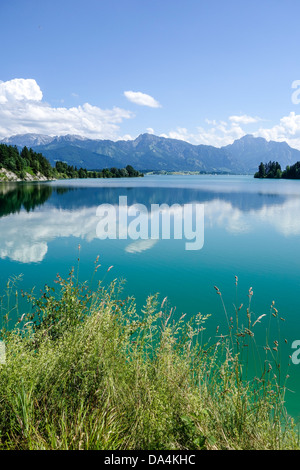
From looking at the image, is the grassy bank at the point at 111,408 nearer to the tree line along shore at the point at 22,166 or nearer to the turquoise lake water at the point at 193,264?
the turquoise lake water at the point at 193,264

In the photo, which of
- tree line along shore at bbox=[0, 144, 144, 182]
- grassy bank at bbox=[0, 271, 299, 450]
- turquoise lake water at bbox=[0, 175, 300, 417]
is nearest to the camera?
grassy bank at bbox=[0, 271, 299, 450]

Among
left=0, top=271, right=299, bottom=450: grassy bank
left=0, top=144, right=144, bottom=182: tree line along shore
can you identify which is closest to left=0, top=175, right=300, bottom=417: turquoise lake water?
left=0, top=271, right=299, bottom=450: grassy bank

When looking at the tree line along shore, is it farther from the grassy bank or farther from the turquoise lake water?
the grassy bank

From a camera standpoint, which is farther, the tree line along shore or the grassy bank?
the tree line along shore

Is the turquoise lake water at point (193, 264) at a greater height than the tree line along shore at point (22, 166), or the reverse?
the tree line along shore at point (22, 166)

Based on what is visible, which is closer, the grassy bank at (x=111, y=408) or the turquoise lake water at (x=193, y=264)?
the grassy bank at (x=111, y=408)

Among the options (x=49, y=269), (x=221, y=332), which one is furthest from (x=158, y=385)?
(x=49, y=269)

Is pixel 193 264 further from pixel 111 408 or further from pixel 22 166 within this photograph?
pixel 22 166

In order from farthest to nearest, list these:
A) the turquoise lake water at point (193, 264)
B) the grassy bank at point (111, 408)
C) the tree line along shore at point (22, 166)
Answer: the tree line along shore at point (22, 166) → the turquoise lake water at point (193, 264) → the grassy bank at point (111, 408)

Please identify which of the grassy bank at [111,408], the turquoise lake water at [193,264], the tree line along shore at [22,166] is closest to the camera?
the grassy bank at [111,408]

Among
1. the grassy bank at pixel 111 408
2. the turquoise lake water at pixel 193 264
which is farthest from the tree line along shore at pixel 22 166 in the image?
the grassy bank at pixel 111 408

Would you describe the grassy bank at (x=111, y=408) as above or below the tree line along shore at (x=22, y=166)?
below

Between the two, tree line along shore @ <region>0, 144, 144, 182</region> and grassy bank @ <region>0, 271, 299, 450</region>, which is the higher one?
tree line along shore @ <region>0, 144, 144, 182</region>
